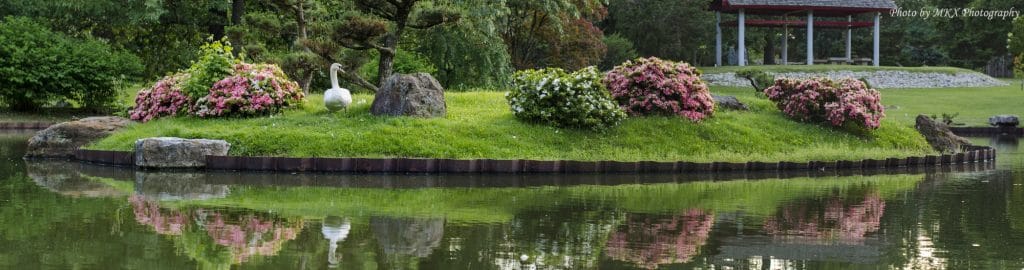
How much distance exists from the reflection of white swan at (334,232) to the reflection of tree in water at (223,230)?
0.89ft

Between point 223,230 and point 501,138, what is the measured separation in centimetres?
879

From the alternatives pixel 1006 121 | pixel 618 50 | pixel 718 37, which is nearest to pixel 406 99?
pixel 1006 121

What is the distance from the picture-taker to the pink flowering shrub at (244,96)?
19.7 meters

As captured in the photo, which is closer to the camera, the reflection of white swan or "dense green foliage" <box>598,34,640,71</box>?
the reflection of white swan

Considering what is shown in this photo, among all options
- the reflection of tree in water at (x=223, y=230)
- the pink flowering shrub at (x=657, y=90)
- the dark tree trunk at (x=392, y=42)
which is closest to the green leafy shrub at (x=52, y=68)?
the dark tree trunk at (x=392, y=42)

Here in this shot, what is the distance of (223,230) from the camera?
1038cm

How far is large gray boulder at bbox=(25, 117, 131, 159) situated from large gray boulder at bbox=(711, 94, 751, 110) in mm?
11276

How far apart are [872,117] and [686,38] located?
1363 inches

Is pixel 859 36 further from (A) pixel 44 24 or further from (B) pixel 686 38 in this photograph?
(A) pixel 44 24

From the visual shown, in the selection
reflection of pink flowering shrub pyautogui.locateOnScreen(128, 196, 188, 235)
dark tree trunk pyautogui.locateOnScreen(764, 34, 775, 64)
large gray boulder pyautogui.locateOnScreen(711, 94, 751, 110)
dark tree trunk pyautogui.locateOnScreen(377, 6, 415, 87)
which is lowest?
reflection of pink flowering shrub pyautogui.locateOnScreen(128, 196, 188, 235)

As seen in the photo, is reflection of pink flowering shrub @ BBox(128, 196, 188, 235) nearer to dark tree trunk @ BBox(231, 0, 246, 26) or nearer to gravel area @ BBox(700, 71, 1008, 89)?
dark tree trunk @ BBox(231, 0, 246, 26)

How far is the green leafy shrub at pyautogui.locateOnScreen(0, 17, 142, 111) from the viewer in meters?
33.0

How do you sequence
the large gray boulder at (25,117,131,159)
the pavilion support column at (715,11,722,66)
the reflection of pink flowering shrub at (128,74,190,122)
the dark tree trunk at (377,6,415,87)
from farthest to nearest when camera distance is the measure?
the pavilion support column at (715,11,722,66), the dark tree trunk at (377,6,415,87), the reflection of pink flowering shrub at (128,74,190,122), the large gray boulder at (25,117,131,159)

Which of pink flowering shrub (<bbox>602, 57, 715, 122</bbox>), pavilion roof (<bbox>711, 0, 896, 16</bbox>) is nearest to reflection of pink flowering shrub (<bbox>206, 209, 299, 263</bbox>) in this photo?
pink flowering shrub (<bbox>602, 57, 715, 122</bbox>)
